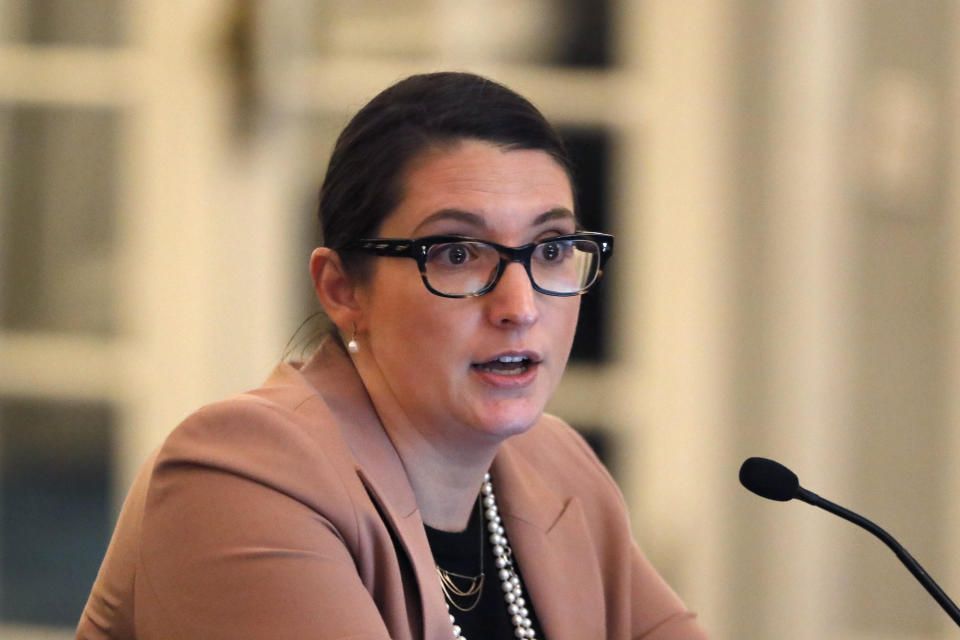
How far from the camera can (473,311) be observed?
1274 millimetres

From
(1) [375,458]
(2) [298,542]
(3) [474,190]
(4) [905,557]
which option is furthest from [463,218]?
(4) [905,557]

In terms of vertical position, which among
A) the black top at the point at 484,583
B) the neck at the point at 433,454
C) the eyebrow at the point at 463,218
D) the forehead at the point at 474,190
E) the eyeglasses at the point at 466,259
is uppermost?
the forehead at the point at 474,190

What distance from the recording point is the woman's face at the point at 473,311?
1.28m

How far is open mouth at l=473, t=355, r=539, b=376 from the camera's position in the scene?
129cm

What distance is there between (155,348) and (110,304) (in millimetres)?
137

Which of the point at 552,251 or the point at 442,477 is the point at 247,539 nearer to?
the point at 442,477

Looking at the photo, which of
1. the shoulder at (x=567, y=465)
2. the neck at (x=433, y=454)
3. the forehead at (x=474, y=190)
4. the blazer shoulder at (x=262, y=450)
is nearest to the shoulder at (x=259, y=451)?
the blazer shoulder at (x=262, y=450)

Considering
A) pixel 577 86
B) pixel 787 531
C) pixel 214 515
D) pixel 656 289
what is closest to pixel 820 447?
pixel 787 531

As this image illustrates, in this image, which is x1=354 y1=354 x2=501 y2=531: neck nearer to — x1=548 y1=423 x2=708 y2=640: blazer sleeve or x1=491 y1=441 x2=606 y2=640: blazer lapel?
x1=491 y1=441 x2=606 y2=640: blazer lapel

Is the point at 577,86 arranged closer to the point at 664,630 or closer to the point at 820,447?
the point at 820,447

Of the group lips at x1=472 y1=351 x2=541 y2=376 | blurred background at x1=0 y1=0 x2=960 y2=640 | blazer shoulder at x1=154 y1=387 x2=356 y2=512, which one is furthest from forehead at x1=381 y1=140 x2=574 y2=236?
blurred background at x1=0 y1=0 x2=960 y2=640

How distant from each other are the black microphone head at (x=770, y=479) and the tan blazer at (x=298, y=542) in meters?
0.30

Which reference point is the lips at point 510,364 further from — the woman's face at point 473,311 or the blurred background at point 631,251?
the blurred background at point 631,251

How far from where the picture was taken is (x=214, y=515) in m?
1.13
